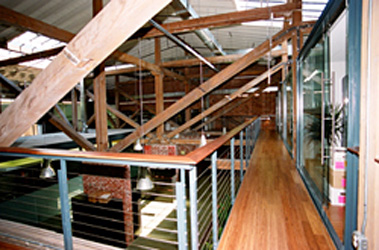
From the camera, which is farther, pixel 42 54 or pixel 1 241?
pixel 42 54

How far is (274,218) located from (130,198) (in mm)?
3622

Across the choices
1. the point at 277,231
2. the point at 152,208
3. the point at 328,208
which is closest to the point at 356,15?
the point at 277,231

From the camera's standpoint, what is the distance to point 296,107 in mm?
3391

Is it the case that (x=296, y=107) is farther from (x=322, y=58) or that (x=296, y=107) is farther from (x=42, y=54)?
(x=42, y=54)

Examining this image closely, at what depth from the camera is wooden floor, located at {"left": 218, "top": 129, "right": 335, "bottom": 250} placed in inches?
64.0

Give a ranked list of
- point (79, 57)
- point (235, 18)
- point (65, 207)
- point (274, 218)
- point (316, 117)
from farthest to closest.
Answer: point (235, 18) < point (316, 117) < point (274, 218) < point (79, 57) < point (65, 207)

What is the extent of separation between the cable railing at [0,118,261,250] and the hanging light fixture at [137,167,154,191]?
0.42 feet

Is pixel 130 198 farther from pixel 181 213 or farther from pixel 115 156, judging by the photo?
pixel 181 213

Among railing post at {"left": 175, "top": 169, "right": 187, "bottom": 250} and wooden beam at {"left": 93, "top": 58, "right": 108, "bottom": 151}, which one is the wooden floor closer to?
railing post at {"left": 175, "top": 169, "right": 187, "bottom": 250}

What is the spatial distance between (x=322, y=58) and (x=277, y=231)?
1.67 metres

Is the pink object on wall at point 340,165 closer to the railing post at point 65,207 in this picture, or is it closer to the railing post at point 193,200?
the railing post at point 193,200

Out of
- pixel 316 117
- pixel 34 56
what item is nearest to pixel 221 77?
pixel 316 117

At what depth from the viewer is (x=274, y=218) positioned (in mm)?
1974

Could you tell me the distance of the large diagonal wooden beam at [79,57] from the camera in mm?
1380
